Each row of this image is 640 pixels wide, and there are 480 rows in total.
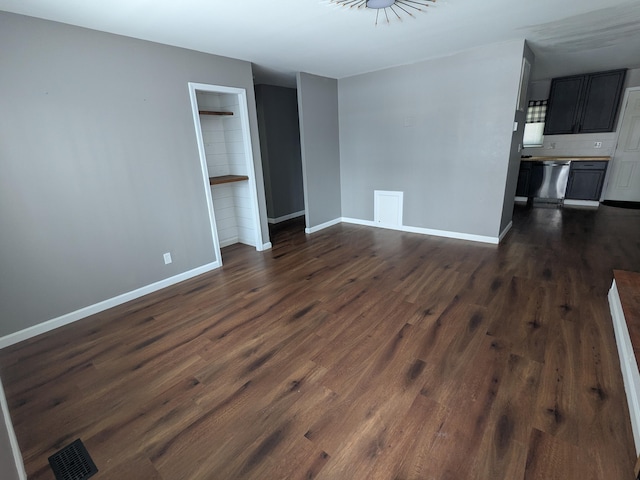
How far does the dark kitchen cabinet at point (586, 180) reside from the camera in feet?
19.3

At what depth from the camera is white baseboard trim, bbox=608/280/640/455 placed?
58.6 inches

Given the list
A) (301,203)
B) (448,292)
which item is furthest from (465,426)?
(301,203)

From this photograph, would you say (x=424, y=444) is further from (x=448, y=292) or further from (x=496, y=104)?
(x=496, y=104)

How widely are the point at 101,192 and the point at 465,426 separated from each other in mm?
3355

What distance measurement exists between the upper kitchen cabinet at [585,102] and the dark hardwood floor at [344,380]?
390 centimetres

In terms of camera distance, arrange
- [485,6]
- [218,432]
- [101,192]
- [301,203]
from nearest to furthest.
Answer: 1. [218,432]
2. [485,6]
3. [101,192]
4. [301,203]

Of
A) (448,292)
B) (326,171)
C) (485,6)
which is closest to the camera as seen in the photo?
(485,6)

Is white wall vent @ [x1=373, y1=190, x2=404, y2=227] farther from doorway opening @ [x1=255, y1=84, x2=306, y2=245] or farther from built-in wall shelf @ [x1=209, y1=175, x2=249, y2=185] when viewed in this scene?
built-in wall shelf @ [x1=209, y1=175, x2=249, y2=185]

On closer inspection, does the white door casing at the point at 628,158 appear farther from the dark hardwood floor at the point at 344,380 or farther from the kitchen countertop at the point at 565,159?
the dark hardwood floor at the point at 344,380

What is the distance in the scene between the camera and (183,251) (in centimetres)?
347

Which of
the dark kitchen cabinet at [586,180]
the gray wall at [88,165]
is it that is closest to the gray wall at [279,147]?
the gray wall at [88,165]

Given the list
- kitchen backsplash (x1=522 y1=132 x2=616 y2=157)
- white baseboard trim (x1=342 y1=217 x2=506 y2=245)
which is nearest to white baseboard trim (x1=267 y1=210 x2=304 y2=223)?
white baseboard trim (x1=342 y1=217 x2=506 y2=245)

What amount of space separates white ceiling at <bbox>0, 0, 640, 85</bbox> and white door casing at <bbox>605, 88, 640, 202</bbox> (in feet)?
7.58

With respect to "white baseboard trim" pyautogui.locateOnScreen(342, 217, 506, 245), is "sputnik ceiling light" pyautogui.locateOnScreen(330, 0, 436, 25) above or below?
above
